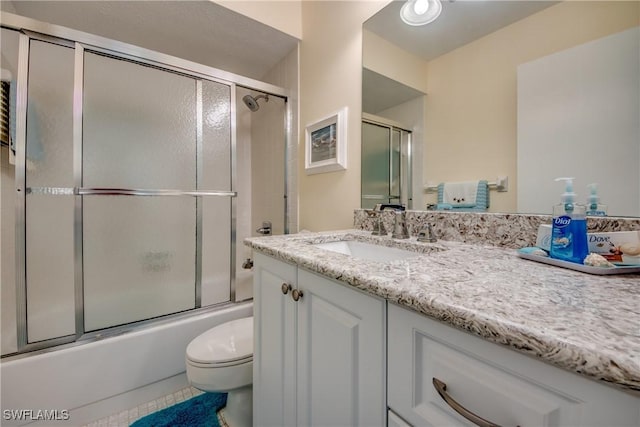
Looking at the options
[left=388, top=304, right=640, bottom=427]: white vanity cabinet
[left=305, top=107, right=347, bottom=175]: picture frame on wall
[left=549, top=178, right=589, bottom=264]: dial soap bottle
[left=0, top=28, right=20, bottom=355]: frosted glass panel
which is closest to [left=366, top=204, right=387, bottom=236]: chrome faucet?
[left=305, top=107, right=347, bottom=175]: picture frame on wall

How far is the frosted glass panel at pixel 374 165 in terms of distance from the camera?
4.01 feet

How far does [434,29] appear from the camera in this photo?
1003 mm

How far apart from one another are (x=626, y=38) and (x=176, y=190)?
6.27 ft

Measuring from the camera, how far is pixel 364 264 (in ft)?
1.88

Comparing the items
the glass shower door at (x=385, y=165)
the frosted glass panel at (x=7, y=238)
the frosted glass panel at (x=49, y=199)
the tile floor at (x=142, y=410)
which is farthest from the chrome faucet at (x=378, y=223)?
the frosted glass panel at (x=7, y=238)

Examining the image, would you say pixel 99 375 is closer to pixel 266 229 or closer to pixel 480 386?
pixel 266 229

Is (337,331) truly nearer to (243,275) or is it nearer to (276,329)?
(276,329)

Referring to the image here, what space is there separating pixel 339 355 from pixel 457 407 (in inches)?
10.0

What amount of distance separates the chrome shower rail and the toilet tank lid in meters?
0.82

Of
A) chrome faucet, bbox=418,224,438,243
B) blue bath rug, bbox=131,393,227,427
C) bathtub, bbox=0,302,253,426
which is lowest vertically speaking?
blue bath rug, bbox=131,393,227,427

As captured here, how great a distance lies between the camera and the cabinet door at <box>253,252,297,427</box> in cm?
73

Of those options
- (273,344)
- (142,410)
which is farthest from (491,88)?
(142,410)

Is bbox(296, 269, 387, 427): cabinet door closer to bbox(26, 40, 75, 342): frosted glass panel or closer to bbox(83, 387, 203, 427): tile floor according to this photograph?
bbox(83, 387, 203, 427): tile floor

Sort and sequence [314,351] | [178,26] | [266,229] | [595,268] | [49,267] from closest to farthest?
[595,268] → [314,351] → [49,267] → [178,26] → [266,229]
